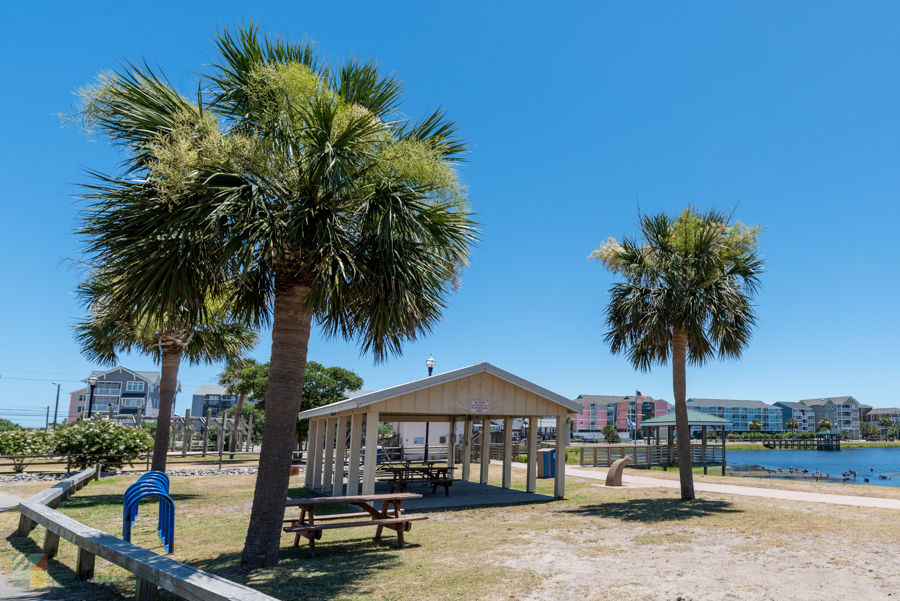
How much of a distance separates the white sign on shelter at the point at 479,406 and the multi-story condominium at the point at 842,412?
191 metres

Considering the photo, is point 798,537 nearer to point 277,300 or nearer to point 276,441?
point 276,441

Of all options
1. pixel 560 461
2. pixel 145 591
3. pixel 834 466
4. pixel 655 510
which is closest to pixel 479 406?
pixel 560 461

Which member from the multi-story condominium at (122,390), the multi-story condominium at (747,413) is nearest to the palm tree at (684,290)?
the multi-story condominium at (122,390)

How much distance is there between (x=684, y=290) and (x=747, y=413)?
173 meters

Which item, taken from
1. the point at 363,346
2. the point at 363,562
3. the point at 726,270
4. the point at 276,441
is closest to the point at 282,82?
the point at 363,346

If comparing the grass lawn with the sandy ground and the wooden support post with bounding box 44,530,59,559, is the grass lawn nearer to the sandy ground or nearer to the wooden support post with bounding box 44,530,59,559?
the sandy ground

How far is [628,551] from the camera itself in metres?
8.57

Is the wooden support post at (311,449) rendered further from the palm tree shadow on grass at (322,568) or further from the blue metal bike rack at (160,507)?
the blue metal bike rack at (160,507)

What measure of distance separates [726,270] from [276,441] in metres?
12.0

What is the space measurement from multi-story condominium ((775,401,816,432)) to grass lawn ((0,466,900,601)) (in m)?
184

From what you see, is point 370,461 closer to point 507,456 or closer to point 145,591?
point 507,456

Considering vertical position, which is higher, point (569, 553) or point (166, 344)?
point (166, 344)

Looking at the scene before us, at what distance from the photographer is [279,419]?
24.8 ft

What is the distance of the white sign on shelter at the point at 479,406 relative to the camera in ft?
48.6
